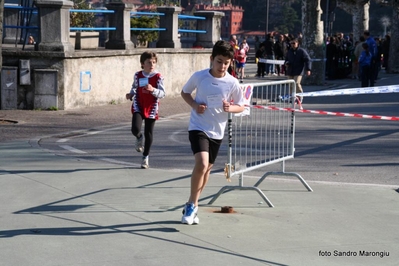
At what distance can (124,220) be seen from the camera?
24.0ft

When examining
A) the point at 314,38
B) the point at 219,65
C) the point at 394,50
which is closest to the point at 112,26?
the point at 314,38

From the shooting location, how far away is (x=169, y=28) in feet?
75.5

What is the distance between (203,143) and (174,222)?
79 cm

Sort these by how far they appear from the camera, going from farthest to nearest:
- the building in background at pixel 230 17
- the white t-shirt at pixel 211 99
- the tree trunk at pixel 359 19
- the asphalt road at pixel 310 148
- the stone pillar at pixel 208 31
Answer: the building in background at pixel 230 17, the tree trunk at pixel 359 19, the stone pillar at pixel 208 31, the asphalt road at pixel 310 148, the white t-shirt at pixel 211 99

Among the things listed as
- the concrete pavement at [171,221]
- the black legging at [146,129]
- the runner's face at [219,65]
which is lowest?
the concrete pavement at [171,221]

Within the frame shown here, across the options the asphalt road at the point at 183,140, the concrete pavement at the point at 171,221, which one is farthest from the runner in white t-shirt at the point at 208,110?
the asphalt road at the point at 183,140

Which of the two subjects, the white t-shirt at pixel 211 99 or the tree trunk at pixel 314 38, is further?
the tree trunk at pixel 314 38

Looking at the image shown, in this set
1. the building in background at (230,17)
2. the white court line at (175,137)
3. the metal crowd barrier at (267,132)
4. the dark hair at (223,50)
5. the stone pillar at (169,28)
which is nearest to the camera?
the dark hair at (223,50)

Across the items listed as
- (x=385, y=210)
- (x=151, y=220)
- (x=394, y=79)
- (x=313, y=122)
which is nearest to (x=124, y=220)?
(x=151, y=220)

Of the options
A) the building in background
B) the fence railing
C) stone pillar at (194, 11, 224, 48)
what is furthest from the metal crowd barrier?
the building in background

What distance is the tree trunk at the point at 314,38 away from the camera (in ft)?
91.3

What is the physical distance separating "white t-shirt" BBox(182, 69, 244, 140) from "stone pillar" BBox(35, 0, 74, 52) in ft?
33.9

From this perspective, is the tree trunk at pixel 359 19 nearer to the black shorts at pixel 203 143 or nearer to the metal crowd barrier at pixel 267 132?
the metal crowd barrier at pixel 267 132

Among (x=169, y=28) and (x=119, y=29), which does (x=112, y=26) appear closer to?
(x=119, y=29)
